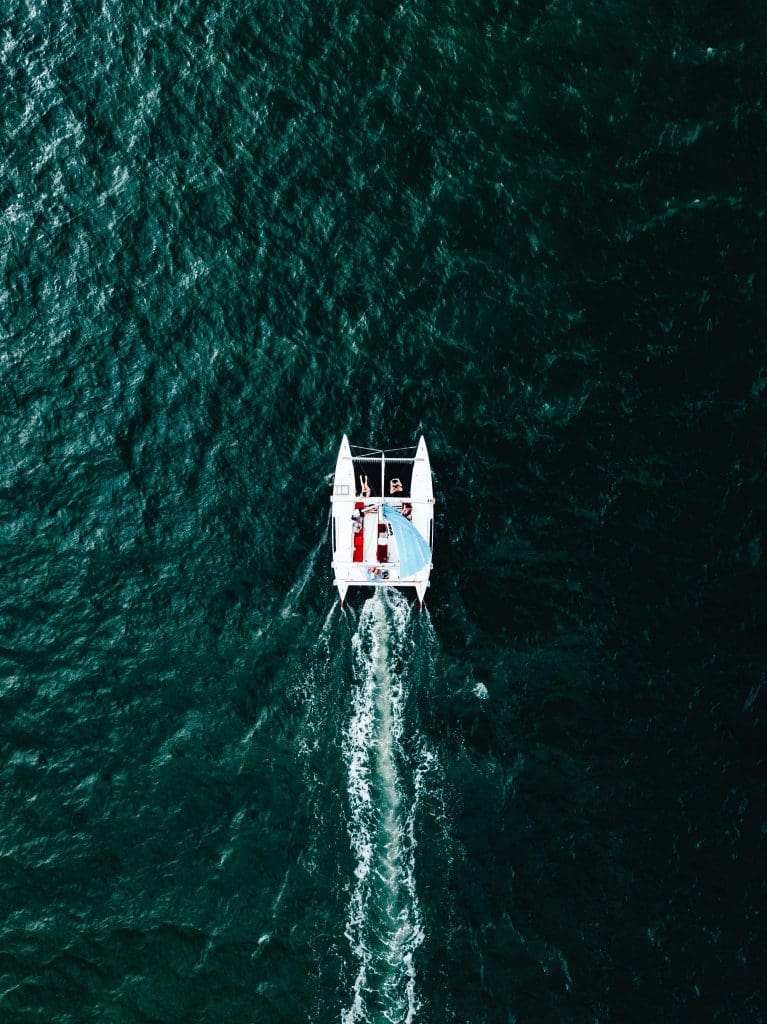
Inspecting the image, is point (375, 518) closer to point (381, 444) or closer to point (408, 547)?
point (408, 547)

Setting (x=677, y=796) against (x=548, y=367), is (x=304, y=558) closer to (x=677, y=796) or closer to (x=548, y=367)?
(x=548, y=367)

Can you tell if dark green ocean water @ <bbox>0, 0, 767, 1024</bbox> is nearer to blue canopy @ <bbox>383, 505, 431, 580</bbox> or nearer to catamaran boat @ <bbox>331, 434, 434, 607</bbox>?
catamaran boat @ <bbox>331, 434, 434, 607</bbox>

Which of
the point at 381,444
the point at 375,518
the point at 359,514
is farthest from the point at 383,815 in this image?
the point at 381,444

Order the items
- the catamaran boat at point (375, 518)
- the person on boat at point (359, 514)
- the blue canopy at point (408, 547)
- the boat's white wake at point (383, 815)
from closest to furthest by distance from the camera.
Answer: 1. the boat's white wake at point (383, 815)
2. the blue canopy at point (408, 547)
3. the catamaran boat at point (375, 518)
4. the person on boat at point (359, 514)

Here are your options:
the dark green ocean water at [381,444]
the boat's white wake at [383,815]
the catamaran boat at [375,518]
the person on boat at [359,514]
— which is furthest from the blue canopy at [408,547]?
the boat's white wake at [383,815]

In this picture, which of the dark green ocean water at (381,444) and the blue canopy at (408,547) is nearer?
the blue canopy at (408,547)

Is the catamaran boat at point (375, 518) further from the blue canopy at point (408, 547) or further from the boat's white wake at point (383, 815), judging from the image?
the boat's white wake at point (383, 815)

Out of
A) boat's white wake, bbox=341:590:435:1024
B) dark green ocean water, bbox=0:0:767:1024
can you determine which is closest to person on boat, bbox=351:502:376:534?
dark green ocean water, bbox=0:0:767:1024
